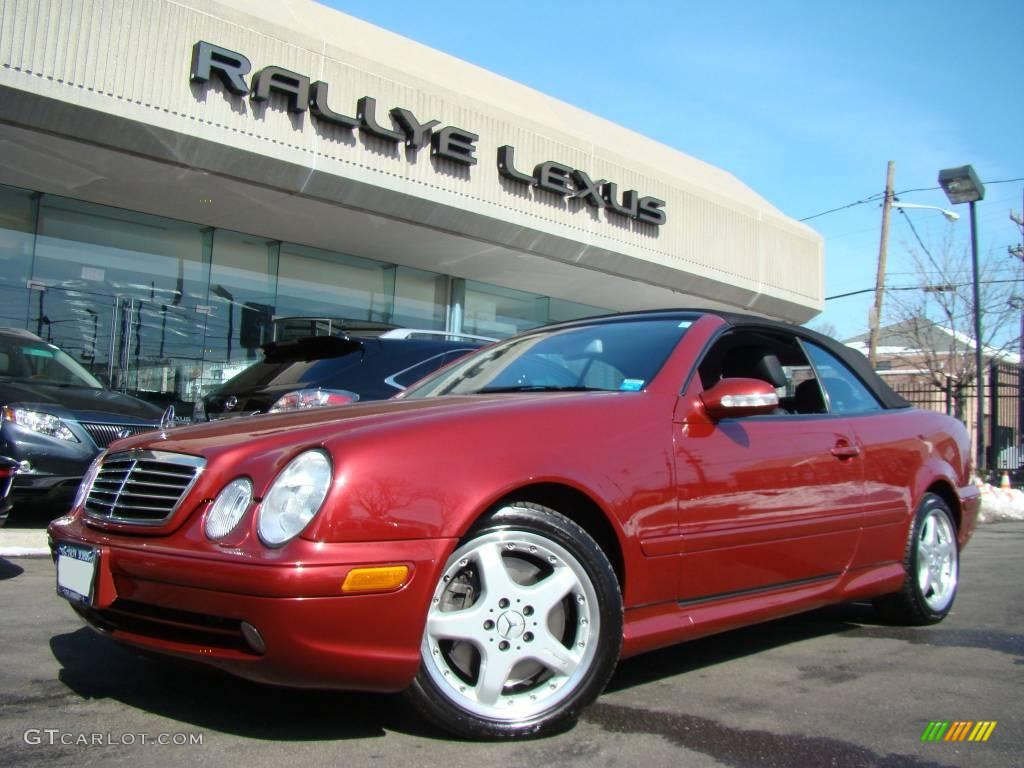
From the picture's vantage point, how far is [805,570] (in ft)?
12.4

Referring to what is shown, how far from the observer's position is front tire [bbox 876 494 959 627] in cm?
448

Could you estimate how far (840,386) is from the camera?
452 cm

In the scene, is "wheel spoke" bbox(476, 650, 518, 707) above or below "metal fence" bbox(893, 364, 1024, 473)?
below

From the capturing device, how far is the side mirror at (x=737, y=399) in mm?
3398

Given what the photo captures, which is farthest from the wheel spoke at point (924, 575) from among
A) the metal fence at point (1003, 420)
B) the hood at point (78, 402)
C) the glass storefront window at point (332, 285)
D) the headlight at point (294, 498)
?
the metal fence at point (1003, 420)

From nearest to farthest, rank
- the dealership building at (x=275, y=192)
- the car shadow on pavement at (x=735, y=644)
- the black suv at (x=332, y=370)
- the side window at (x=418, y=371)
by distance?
1. the car shadow on pavement at (x=735, y=644)
2. the black suv at (x=332, y=370)
3. the side window at (x=418, y=371)
4. the dealership building at (x=275, y=192)

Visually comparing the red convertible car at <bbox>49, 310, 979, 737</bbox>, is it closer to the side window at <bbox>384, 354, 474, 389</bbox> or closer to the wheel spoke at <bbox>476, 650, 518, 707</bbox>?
the wheel spoke at <bbox>476, 650, 518, 707</bbox>

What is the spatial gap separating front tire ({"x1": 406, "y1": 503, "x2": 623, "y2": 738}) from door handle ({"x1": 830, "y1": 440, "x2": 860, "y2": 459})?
1.49 m

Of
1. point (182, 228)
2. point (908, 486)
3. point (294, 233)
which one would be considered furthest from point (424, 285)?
point (908, 486)

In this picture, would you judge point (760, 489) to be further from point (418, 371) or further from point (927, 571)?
point (418, 371)

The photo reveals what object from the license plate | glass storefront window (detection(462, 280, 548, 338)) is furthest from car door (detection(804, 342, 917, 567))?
glass storefront window (detection(462, 280, 548, 338))

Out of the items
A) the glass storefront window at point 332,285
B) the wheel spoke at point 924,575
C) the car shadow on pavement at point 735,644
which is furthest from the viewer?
the glass storefront window at point 332,285

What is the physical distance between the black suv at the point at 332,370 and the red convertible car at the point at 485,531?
2128 millimetres

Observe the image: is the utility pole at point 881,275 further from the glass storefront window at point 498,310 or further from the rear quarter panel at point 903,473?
the rear quarter panel at point 903,473
